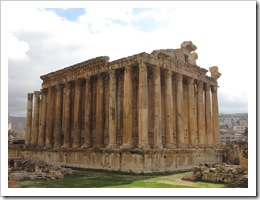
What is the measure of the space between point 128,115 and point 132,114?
2664mm

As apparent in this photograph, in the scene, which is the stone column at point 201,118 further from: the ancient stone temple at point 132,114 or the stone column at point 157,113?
the stone column at point 157,113

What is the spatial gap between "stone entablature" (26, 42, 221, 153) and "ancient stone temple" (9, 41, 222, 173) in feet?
0.26

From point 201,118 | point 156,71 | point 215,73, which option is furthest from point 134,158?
point 215,73

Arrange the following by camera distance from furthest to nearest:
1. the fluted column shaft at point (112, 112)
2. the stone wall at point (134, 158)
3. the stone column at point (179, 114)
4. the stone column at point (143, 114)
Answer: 1. the stone column at point (179, 114)
2. the fluted column shaft at point (112, 112)
3. the stone column at point (143, 114)
4. the stone wall at point (134, 158)

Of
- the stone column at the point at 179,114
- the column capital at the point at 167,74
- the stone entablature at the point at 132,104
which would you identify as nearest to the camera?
the stone entablature at the point at 132,104

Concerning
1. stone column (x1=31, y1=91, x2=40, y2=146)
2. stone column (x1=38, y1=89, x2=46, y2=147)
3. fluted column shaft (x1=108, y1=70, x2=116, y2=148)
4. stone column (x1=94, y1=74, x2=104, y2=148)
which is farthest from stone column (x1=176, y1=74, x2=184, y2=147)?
stone column (x1=31, y1=91, x2=40, y2=146)

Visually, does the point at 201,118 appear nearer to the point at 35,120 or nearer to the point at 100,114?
the point at 100,114

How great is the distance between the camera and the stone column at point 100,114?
29.4m

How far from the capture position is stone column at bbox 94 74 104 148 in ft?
96.6

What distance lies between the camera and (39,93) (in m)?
41.7

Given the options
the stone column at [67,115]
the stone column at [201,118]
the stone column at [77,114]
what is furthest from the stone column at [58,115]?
the stone column at [201,118]

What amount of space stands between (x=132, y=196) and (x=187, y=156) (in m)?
16.3

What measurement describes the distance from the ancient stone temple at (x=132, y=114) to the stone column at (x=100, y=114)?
0.31 feet

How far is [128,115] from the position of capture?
2541 centimetres
